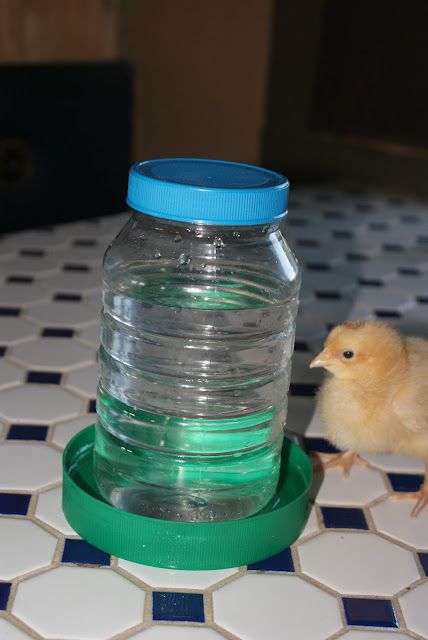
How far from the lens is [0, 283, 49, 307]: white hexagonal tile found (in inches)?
93.0

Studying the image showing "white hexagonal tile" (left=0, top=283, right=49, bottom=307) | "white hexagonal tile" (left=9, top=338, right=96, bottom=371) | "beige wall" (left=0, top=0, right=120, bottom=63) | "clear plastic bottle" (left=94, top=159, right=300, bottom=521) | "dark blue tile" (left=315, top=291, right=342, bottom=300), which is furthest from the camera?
"beige wall" (left=0, top=0, right=120, bottom=63)

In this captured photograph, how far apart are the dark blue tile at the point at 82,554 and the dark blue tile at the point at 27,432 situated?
34 centimetres

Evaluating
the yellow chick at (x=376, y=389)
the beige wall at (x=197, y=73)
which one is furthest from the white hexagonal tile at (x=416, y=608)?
the beige wall at (x=197, y=73)

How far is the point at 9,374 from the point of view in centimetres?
193

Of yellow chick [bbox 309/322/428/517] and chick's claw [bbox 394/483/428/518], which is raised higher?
yellow chick [bbox 309/322/428/517]

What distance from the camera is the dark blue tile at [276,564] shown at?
4.45 ft

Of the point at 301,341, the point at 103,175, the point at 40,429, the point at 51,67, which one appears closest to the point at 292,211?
the point at 103,175

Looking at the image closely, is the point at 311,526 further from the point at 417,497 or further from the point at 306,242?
the point at 306,242

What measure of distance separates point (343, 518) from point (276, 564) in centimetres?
20

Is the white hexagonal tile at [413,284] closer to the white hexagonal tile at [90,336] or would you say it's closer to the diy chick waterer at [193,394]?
the white hexagonal tile at [90,336]

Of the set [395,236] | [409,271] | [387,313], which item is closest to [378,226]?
[395,236]

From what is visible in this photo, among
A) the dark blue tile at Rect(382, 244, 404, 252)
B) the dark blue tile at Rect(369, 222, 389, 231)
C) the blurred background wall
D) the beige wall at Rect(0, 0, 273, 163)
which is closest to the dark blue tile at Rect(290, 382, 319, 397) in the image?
the dark blue tile at Rect(382, 244, 404, 252)

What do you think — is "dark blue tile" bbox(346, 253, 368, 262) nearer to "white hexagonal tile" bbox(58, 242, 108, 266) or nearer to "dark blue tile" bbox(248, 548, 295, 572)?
"white hexagonal tile" bbox(58, 242, 108, 266)

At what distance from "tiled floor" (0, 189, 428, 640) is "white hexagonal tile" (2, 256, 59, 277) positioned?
0.46 feet
